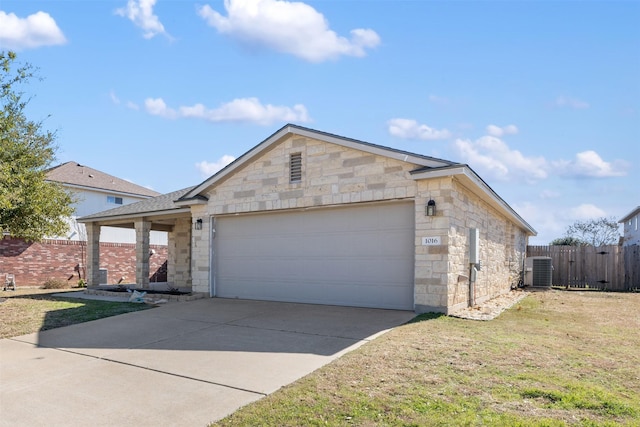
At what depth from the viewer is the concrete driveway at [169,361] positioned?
4.82 meters

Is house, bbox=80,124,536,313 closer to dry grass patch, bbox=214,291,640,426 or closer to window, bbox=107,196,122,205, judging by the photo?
dry grass patch, bbox=214,291,640,426

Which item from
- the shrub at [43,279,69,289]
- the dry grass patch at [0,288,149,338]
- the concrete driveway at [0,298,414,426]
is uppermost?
the concrete driveway at [0,298,414,426]

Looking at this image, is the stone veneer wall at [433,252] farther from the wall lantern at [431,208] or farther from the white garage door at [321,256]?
the white garage door at [321,256]

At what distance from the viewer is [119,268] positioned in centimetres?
2438

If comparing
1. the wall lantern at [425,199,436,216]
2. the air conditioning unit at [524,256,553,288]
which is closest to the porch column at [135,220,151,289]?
the wall lantern at [425,199,436,216]

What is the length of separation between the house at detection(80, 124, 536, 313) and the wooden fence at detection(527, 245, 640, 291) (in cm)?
845

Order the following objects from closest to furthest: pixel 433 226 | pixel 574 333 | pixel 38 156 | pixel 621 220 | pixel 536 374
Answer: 1. pixel 536 374
2. pixel 574 333
3. pixel 433 226
4. pixel 38 156
5. pixel 621 220

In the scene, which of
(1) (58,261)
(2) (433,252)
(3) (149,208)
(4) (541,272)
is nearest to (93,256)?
(3) (149,208)

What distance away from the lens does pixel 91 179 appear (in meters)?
27.9

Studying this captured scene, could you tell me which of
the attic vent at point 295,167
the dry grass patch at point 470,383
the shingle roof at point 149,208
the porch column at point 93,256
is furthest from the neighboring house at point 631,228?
the porch column at point 93,256

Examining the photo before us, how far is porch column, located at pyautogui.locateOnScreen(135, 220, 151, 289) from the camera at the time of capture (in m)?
16.8

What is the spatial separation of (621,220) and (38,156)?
38581 mm

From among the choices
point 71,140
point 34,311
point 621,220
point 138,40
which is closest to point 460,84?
point 138,40

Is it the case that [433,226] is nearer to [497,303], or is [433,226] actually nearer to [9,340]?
[497,303]
